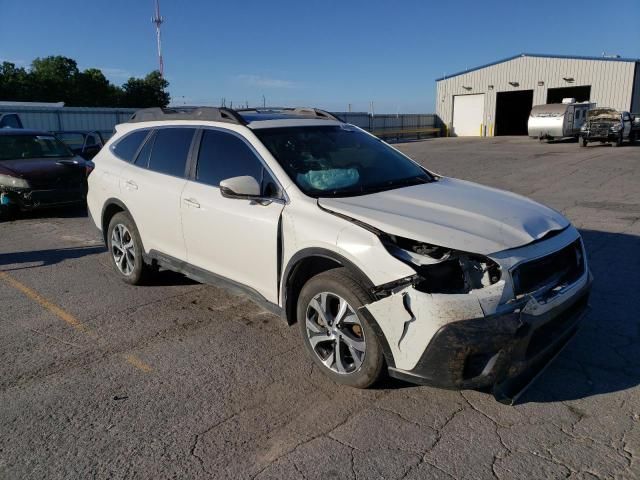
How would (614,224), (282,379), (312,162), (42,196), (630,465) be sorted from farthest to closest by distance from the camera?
(42,196), (614,224), (312,162), (282,379), (630,465)

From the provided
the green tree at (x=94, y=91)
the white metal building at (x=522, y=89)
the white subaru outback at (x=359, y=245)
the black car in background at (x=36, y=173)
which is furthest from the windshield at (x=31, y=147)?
the green tree at (x=94, y=91)

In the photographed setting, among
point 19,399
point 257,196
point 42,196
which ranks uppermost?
point 257,196

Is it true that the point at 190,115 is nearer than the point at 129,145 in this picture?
Yes

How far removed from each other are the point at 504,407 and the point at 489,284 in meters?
0.84

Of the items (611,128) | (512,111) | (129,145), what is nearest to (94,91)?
(512,111)

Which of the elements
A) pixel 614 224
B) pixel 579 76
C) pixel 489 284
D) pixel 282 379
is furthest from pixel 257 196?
pixel 579 76

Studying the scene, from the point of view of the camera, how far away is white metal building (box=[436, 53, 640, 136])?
3478 centimetres

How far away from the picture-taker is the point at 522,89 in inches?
1578

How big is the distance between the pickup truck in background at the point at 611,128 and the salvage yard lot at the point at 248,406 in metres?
23.2

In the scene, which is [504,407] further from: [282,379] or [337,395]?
[282,379]

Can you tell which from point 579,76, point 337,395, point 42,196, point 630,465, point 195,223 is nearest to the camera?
point 630,465

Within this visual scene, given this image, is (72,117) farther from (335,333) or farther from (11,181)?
(335,333)

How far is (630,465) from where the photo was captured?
104 inches

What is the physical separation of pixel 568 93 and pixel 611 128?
18326mm
